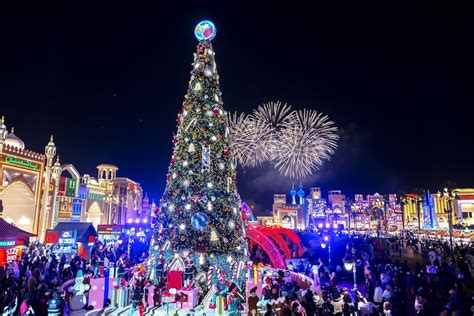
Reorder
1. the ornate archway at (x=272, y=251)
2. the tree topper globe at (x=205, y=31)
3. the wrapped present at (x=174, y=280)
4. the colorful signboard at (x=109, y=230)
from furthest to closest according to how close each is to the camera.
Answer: the colorful signboard at (x=109, y=230) < the ornate archway at (x=272, y=251) < the tree topper globe at (x=205, y=31) < the wrapped present at (x=174, y=280)

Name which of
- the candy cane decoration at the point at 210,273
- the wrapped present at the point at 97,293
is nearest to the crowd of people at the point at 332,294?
the wrapped present at the point at 97,293

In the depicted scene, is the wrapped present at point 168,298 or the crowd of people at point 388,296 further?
the wrapped present at point 168,298

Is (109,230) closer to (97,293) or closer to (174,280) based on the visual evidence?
(97,293)

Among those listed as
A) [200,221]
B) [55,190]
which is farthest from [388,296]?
[55,190]

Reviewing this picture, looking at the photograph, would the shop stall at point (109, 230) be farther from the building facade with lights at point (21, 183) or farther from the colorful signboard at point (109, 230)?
the building facade with lights at point (21, 183)

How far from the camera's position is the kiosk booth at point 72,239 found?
25297mm

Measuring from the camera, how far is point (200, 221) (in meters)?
13.9

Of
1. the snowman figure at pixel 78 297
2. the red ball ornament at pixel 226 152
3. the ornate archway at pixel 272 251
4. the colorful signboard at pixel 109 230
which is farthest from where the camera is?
the colorful signboard at pixel 109 230

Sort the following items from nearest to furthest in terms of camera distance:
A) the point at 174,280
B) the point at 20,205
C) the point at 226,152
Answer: the point at 174,280
the point at 226,152
the point at 20,205

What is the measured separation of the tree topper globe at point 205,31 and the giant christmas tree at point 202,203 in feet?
6.56

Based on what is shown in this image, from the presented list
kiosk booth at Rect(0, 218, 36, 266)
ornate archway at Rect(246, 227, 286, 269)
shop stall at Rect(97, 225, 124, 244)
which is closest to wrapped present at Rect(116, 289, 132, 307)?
ornate archway at Rect(246, 227, 286, 269)

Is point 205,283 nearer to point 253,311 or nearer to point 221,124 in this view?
point 253,311

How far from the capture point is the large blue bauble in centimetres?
1395

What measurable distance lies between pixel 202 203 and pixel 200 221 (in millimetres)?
746
